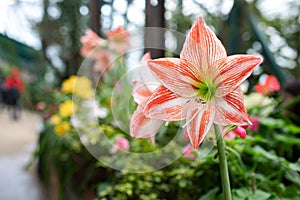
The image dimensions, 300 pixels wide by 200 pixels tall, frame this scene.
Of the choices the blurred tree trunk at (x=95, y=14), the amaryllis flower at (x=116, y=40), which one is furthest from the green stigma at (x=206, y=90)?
the blurred tree trunk at (x=95, y=14)

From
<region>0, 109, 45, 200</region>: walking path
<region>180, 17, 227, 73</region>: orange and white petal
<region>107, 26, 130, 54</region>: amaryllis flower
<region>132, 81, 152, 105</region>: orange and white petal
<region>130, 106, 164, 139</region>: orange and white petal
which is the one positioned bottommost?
<region>0, 109, 45, 200</region>: walking path

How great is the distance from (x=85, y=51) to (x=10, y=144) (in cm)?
238

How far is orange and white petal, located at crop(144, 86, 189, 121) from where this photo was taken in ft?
0.98

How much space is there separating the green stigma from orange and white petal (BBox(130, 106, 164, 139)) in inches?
2.4

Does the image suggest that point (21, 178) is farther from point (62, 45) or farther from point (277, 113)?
point (62, 45)

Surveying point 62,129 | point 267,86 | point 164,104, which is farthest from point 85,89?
point 164,104

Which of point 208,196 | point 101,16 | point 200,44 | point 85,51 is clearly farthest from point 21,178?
point 200,44

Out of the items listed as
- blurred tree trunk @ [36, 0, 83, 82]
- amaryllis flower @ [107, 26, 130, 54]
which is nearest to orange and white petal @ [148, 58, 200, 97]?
amaryllis flower @ [107, 26, 130, 54]

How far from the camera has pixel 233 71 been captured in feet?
0.93

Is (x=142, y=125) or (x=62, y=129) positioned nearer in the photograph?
(x=142, y=125)

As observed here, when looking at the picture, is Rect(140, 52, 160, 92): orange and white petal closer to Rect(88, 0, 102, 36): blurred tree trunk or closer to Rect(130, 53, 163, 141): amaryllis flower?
Rect(130, 53, 163, 141): amaryllis flower

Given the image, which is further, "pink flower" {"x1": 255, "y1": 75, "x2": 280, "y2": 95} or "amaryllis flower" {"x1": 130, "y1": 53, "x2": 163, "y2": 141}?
"pink flower" {"x1": 255, "y1": 75, "x2": 280, "y2": 95}

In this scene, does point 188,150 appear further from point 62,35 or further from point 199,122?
point 62,35

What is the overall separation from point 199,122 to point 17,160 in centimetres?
229
